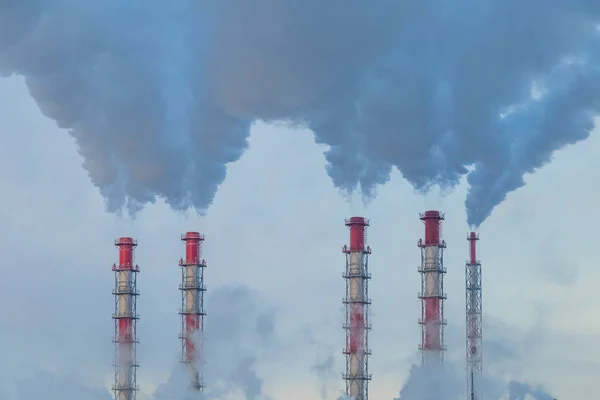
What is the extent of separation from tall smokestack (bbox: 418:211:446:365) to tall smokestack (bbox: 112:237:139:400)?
15.4 meters

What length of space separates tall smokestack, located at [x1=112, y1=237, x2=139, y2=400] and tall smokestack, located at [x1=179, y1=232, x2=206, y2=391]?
2.63m

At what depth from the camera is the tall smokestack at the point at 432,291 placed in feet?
237

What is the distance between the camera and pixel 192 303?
76875 mm

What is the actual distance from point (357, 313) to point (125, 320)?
1278 cm

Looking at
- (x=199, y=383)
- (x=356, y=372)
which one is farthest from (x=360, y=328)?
(x=199, y=383)

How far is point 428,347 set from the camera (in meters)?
72.2

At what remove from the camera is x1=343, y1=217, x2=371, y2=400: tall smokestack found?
72000 mm

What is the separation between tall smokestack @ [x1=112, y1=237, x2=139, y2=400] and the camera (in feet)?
250

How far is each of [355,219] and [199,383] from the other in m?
11.8

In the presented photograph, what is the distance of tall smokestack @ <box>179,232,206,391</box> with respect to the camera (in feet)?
247

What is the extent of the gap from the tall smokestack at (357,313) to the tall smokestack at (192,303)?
8296mm

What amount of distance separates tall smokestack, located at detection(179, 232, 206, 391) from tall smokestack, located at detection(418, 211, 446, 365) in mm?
11842

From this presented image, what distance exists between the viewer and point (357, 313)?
72.3 metres

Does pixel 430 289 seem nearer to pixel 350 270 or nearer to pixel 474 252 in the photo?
pixel 350 270
